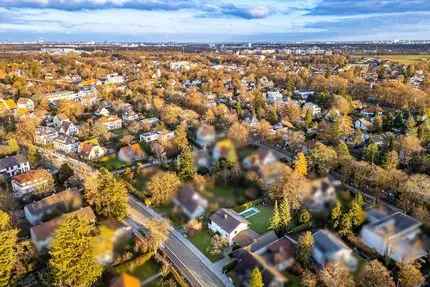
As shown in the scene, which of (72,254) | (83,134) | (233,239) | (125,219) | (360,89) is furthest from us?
(360,89)

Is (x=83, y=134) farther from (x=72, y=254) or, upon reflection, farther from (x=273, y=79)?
(x=273, y=79)

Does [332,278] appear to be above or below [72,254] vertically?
below

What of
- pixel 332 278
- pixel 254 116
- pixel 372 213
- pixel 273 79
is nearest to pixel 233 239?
pixel 332 278

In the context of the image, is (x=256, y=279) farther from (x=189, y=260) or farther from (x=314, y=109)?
(x=314, y=109)

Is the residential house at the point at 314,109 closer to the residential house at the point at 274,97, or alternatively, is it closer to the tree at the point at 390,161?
the residential house at the point at 274,97

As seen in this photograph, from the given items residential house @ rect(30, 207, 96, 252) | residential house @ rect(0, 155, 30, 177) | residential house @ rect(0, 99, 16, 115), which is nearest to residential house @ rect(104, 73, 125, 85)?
residential house @ rect(0, 99, 16, 115)

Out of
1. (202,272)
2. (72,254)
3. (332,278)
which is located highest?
(72,254)
